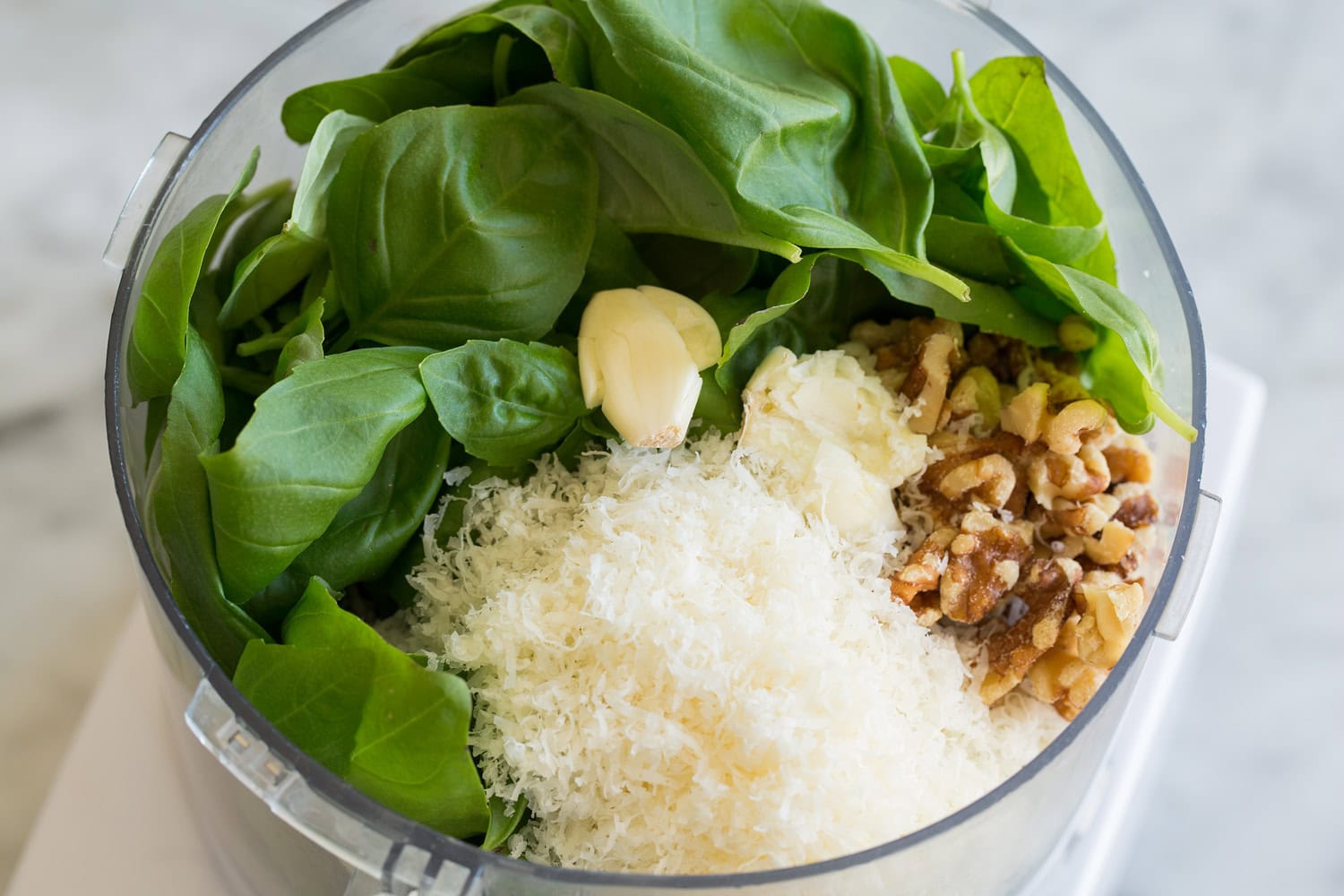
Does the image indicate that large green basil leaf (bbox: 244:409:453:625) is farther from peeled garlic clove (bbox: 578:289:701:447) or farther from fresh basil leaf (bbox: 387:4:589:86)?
fresh basil leaf (bbox: 387:4:589:86)

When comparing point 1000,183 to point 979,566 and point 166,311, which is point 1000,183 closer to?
point 979,566

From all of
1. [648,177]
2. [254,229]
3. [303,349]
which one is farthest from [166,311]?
[648,177]

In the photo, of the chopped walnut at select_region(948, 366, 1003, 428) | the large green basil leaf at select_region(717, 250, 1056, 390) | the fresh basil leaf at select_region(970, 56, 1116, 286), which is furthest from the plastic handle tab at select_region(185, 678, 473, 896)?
the fresh basil leaf at select_region(970, 56, 1116, 286)

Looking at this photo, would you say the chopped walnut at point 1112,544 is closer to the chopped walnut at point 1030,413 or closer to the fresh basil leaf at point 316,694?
the chopped walnut at point 1030,413

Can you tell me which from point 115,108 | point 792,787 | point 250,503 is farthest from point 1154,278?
point 115,108

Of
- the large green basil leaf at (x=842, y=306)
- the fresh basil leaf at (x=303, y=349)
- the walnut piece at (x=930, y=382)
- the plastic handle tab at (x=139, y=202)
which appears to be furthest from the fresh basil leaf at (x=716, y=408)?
the plastic handle tab at (x=139, y=202)

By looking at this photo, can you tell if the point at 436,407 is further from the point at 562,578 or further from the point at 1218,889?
the point at 1218,889

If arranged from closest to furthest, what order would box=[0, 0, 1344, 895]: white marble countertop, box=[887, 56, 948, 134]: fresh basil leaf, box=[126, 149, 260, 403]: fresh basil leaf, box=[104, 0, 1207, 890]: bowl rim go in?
box=[104, 0, 1207, 890]: bowl rim < box=[126, 149, 260, 403]: fresh basil leaf < box=[887, 56, 948, 134]: fresh basil leaf < box=[0, 0, 1344, 895]: white marble countertop
